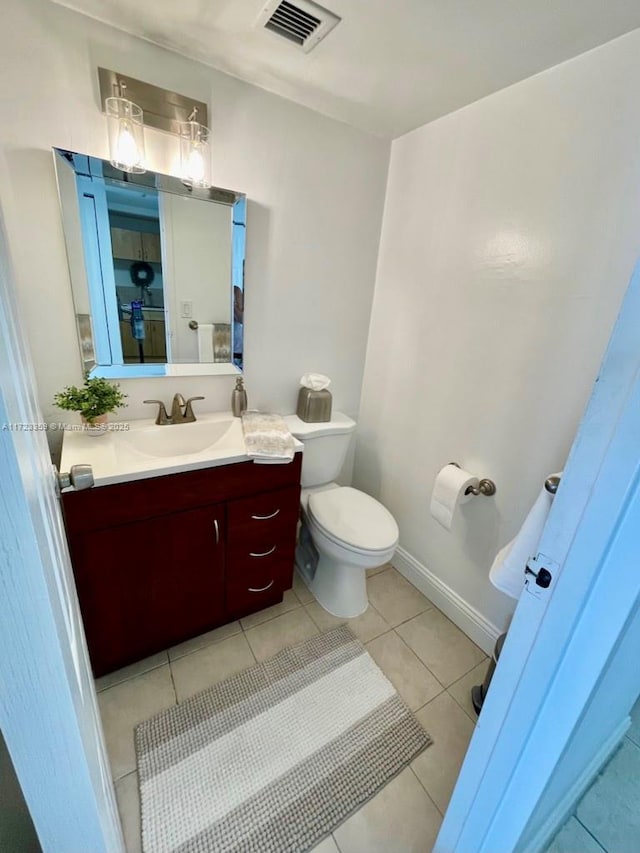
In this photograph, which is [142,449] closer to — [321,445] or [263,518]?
[263,518]

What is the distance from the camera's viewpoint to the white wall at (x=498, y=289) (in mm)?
1097

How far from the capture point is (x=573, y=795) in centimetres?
107

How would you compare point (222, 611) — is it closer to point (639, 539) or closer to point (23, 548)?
point (23, 548)

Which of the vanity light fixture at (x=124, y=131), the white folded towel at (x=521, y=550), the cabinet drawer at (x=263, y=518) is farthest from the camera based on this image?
the cabinet drawer at (x=263, y=518)

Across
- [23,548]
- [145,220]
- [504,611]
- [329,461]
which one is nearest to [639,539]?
[23,548]

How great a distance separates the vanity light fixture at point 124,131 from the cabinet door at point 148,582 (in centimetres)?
122

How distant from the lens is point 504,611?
1517 mm

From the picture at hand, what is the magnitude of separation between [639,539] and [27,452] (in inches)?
32.9

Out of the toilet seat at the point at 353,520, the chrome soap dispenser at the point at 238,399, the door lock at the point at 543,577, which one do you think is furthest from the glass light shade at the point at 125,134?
the door lock at the point at 543,577

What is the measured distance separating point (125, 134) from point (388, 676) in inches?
86.3

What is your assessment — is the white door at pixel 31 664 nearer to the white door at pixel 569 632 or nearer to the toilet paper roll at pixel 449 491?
the white door at pixel 569 632

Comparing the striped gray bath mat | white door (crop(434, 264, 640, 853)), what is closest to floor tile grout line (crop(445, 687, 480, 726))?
the striped gray bath mat

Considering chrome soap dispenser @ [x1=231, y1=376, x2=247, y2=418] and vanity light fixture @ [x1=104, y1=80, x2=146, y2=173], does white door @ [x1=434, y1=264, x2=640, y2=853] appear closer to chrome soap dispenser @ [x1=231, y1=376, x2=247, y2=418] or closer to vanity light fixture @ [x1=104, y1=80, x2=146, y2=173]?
chrome soap dispenser @ [x1=231, y1=376, x2=247, y2=418]

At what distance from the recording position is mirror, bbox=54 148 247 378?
49.1 inches
